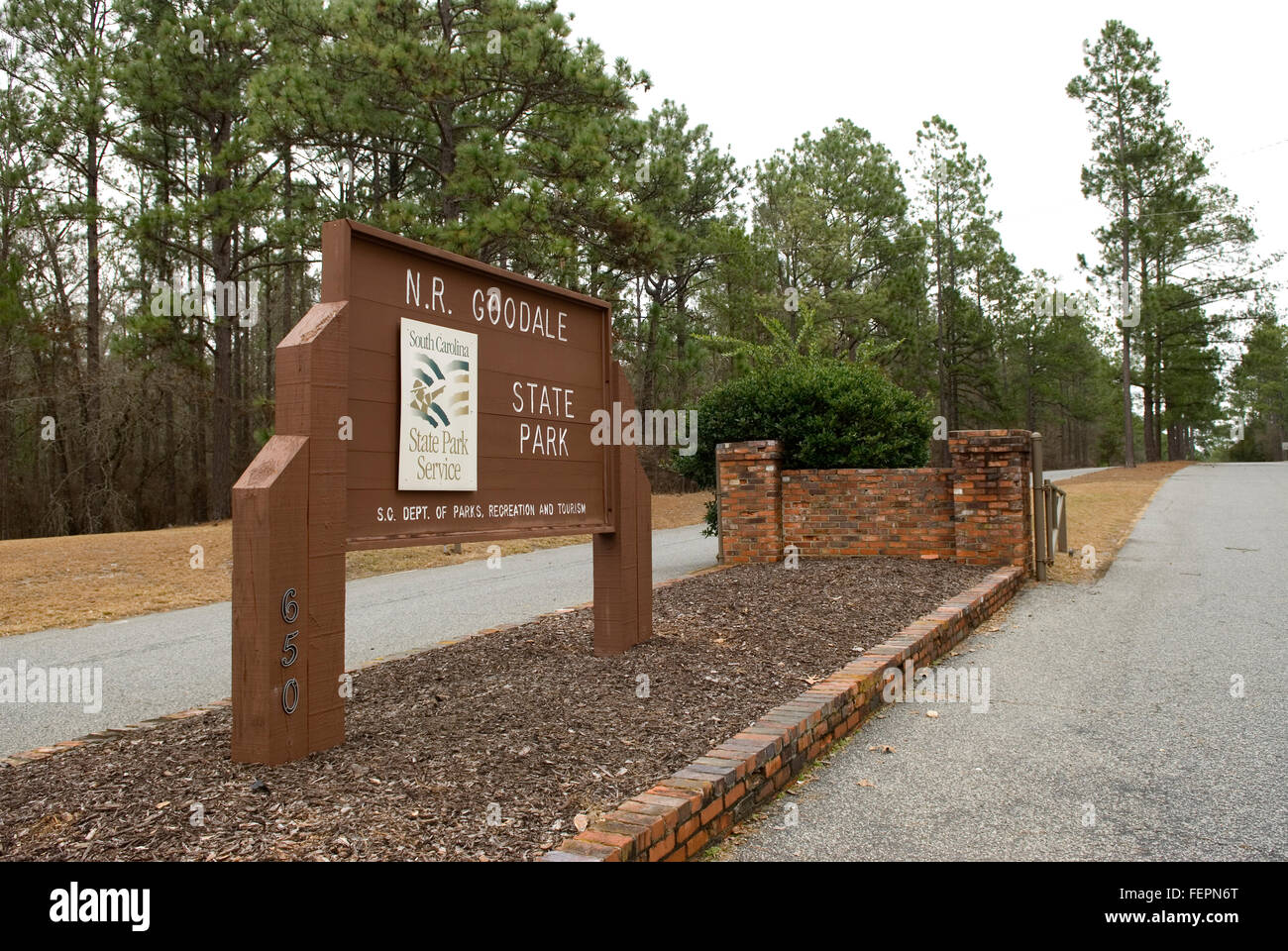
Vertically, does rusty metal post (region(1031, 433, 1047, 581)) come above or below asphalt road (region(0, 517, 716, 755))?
above

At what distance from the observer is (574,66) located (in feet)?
52.0

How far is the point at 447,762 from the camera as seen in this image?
11.9ft

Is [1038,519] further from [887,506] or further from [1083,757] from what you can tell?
[1083,757]

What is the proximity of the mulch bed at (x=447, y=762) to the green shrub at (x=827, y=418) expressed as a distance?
4.78 metres

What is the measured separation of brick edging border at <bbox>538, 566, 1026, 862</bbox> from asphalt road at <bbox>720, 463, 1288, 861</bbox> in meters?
0.12

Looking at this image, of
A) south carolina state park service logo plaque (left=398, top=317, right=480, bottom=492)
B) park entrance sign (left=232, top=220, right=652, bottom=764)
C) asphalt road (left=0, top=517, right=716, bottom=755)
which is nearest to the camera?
park entrance sign (left=232, top=220, right=652, bottom=764)

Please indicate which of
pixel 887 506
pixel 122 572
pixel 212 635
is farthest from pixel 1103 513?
pixel 122 572

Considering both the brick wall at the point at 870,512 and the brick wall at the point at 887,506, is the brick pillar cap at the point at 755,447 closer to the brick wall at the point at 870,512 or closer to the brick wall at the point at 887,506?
the brick wall at the point at 887,506

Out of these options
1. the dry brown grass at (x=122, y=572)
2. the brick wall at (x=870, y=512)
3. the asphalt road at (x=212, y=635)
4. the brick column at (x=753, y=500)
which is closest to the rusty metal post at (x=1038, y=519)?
the brick wall at (x=870, y=512)

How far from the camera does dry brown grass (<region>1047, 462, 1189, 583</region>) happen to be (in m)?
10.9

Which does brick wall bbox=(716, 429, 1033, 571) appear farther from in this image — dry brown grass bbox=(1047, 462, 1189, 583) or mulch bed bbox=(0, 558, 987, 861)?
mulch bed bbox=(0, 558, 987, 861)

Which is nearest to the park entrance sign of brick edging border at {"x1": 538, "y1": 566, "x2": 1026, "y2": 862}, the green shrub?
brick edging border at {"x1": 538, "y1": 566, "x2": 1026, "y2": 862}

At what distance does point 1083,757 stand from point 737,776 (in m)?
1.93

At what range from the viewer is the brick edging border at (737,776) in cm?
291
